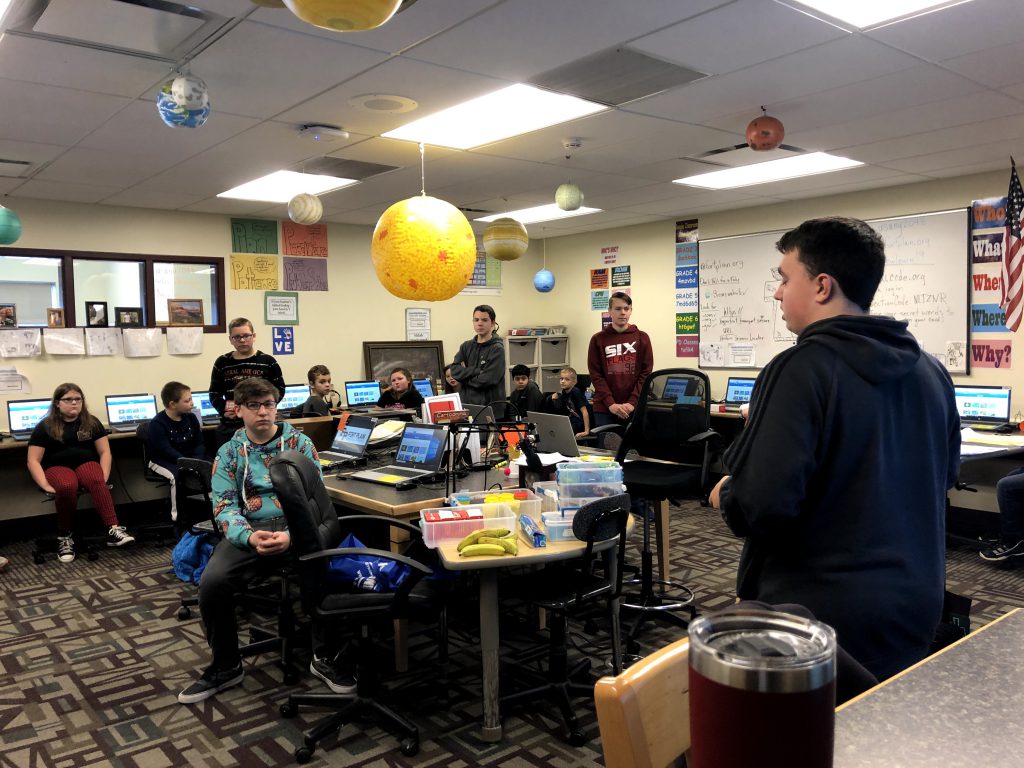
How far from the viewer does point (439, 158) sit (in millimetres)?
5145

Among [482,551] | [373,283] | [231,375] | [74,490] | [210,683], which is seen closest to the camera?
[482,551]

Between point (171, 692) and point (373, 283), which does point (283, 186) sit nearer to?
point (373, 283)

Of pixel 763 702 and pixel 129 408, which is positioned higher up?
pixel 763 702

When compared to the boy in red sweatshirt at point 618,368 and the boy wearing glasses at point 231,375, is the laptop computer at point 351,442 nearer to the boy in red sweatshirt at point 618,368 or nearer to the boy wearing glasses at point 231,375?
the boy wearing glasses at point 231,375

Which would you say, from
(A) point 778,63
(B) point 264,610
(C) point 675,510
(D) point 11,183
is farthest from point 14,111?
(C) point 675,510

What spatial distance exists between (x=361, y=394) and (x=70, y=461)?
2.76 m

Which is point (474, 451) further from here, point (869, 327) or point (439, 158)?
point (869, 327)

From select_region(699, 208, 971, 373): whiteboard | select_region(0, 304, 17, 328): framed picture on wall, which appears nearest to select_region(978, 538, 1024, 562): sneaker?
select_region(699, 208, 971, 373): whiteboard

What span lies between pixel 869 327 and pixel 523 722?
2.22m

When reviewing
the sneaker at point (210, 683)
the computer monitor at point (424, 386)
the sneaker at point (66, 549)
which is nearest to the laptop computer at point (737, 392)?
the computer monitor at point (424, 386)

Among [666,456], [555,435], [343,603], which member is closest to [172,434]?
[555,435]

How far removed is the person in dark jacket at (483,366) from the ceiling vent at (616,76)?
7.09 ft

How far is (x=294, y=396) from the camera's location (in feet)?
24.2

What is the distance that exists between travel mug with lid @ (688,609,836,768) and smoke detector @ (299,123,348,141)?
4.22 meters
